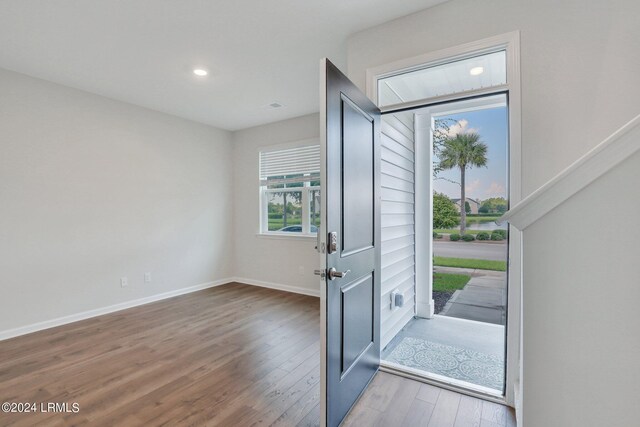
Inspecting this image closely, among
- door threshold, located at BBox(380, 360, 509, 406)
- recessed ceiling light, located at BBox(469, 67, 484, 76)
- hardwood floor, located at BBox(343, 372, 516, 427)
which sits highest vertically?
recessed ceiling light, located at BBox(469, 67, 484, 76)

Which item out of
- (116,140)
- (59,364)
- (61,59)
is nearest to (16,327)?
(59,364)

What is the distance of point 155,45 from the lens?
261 centimetres

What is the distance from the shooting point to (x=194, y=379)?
2252 millimetres

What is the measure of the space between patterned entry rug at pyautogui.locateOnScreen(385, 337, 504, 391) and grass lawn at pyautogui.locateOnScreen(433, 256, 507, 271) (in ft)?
5.09

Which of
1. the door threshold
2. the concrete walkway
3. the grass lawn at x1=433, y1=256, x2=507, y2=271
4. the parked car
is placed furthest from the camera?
the parked car

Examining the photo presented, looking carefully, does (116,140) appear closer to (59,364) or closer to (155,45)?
(155,45)

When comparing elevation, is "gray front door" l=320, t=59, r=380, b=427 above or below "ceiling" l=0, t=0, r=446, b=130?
below

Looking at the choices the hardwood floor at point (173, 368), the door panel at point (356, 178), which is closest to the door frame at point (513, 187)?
the door panel at point (356, 178)

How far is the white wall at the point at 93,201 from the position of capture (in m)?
3.07

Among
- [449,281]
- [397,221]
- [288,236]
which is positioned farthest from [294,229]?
[449,281]

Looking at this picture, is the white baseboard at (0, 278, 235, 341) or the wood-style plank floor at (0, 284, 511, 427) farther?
the white baseboard at (0, 278, 235, 341)

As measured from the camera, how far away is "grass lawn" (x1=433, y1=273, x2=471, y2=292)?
13.5ft

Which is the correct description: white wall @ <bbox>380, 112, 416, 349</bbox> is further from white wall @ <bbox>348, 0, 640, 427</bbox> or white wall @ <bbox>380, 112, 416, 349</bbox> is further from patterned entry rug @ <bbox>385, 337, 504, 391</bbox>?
white wall @ <bbox>348, 0, 640, 427</bbox>

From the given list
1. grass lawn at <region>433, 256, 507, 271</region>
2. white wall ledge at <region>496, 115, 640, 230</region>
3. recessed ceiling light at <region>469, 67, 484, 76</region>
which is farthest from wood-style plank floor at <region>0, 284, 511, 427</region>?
recessed ceiling light at <region>469, 67, 484, 76</region>
